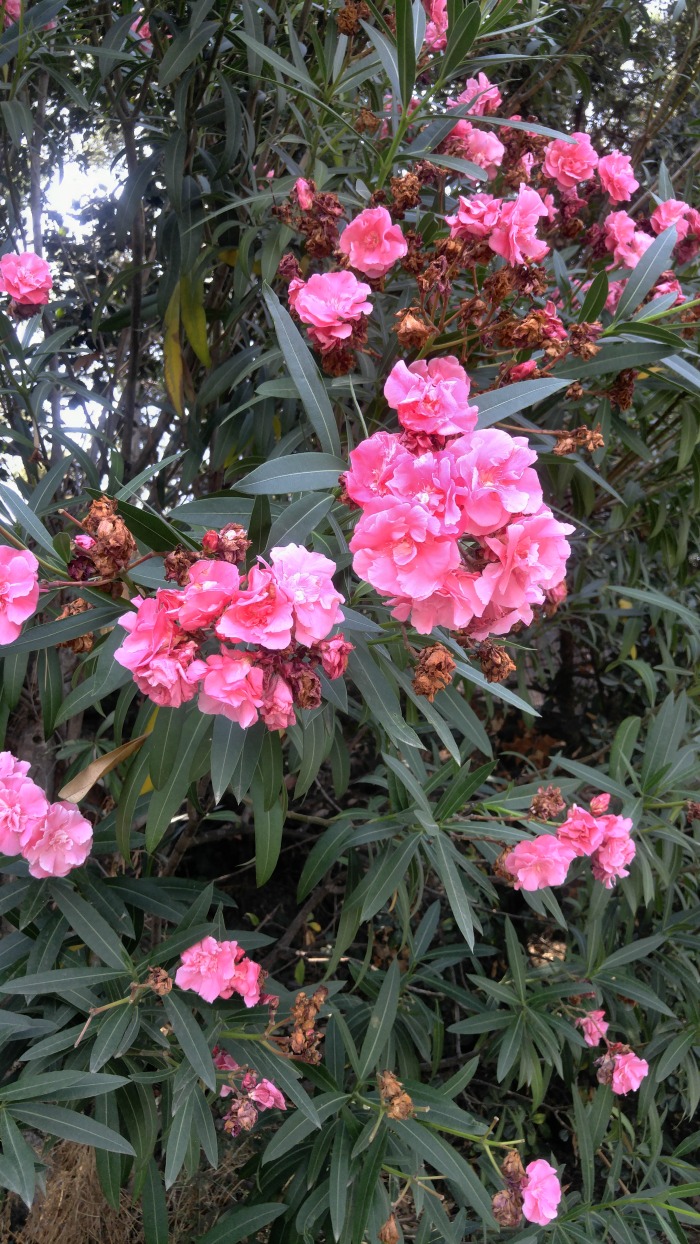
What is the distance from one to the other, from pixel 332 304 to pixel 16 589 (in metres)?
0.54

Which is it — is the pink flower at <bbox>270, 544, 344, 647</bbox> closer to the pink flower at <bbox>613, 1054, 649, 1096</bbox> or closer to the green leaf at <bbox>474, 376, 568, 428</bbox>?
the green leaf at <bbox>474, 376, 568, 428</bbox>

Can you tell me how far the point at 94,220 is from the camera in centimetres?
285

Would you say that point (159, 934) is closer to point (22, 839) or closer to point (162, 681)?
point (22, 839)

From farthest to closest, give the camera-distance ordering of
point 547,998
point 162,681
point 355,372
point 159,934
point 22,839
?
point 159,934 < point 547,998 < point 355,372 < point 22,839 < point 162,681

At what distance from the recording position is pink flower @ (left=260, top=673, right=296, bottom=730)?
2.77 feet

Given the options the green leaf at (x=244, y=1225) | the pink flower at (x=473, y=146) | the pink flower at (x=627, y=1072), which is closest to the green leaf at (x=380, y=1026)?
the green leaf at (x=244, y=1225)

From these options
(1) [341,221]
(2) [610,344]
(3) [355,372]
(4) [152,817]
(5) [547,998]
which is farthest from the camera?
(5) [547,998]

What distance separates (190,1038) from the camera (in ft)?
4.36

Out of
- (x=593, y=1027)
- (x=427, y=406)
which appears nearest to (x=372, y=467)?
(x=427, y=406)

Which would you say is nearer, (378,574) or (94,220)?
(378,574)

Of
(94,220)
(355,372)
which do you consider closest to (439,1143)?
(355,372)

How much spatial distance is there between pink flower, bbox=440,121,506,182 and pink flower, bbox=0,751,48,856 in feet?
3.92

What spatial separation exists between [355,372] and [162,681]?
2.82 ft

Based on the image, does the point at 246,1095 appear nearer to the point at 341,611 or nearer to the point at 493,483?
the point at 341,611
